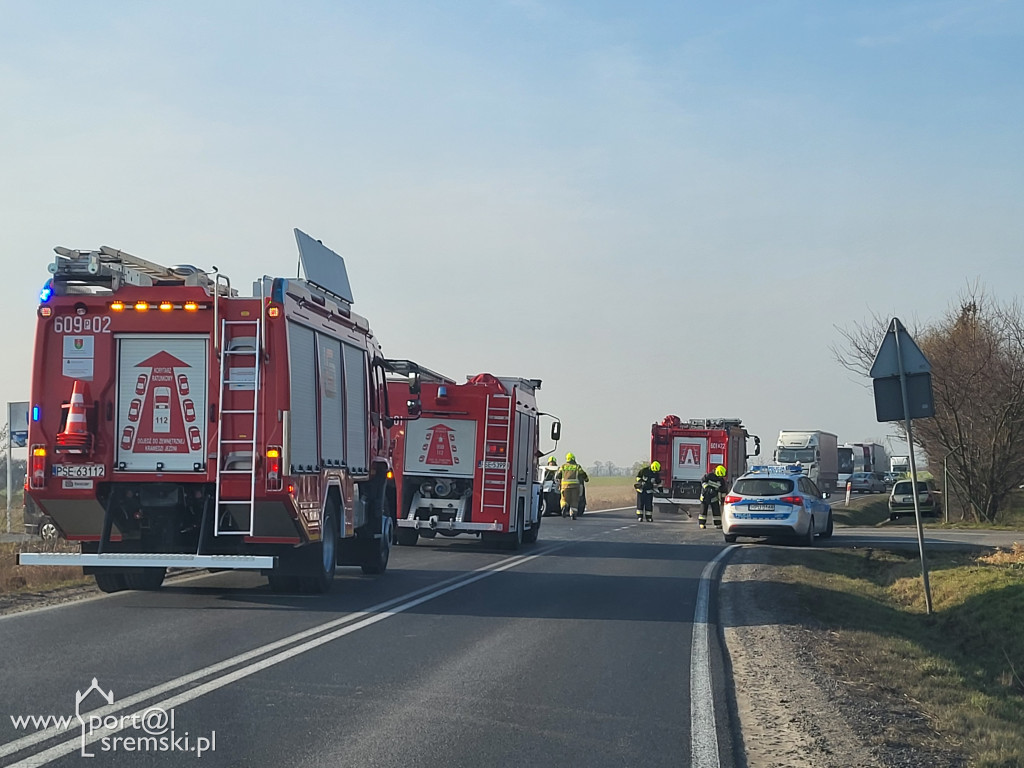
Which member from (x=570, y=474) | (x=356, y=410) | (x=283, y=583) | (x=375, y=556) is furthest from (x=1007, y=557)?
(x=570, y=474)

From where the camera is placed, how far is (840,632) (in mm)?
11711

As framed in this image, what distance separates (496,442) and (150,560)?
10.6 metres

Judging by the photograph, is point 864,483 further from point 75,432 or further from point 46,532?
point 75,432

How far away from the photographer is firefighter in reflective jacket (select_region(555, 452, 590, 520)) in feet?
115

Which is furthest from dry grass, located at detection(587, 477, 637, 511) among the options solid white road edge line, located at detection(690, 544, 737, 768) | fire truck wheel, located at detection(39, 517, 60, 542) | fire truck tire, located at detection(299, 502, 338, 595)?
solid white road edge line, located at detection(690, 544, 737, 768)

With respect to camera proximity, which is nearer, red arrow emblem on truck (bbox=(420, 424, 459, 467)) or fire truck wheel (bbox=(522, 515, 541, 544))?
red arrow emblem on truck (bbox=(420, 424, 459, 467))

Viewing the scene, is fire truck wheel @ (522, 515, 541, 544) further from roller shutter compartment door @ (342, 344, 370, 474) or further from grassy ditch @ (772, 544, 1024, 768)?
roller shutter compartment door @ (342, 344, 370, 474)

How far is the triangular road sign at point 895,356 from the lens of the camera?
45.6ft

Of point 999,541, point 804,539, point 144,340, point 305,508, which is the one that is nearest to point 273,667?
point 305,508

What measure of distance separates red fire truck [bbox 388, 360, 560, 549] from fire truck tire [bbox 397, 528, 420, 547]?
2.2 inches

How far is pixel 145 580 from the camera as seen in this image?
44.8 feet

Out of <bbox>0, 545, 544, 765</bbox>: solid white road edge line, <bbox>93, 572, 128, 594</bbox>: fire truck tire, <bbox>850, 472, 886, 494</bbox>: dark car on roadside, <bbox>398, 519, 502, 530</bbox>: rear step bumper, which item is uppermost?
<bbox>850, 472, 886, 494</bbox>: dark car on roadside

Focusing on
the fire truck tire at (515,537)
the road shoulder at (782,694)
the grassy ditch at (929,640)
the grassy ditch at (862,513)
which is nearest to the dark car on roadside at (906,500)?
the grassy ditch at (862,513)

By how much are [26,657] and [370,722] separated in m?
3.50
